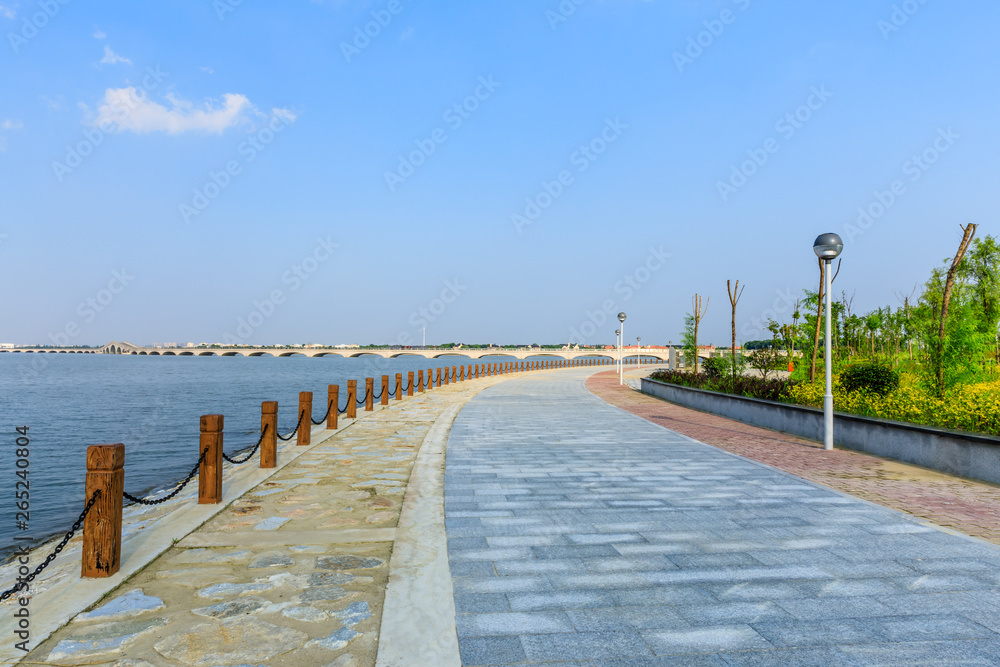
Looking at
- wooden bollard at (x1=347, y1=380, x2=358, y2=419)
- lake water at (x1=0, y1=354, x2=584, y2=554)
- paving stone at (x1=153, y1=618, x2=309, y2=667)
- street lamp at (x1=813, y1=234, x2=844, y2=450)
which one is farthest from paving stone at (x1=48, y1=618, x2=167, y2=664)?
wooden bollard at (x1=347, y1=380, x2=358, y2=419)

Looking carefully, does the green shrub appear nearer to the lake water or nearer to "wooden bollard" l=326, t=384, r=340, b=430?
Answer: "wooden bollard" l=326, t=384, r=340, b=430

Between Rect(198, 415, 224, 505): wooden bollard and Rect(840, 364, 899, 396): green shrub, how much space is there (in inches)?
A: 487

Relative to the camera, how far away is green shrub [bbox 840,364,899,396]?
39.0ft

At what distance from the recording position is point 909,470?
8.25 meters

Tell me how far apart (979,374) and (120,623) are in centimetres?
1497

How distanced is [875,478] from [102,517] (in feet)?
29.2

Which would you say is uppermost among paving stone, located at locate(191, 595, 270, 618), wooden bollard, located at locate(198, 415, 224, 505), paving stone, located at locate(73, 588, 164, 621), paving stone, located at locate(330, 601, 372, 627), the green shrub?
the green shrub

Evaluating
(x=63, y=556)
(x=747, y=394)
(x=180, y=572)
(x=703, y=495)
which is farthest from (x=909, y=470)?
(x=63, y=556)

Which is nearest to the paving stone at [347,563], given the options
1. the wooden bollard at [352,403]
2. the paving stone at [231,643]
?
the paving stone at [231,643]

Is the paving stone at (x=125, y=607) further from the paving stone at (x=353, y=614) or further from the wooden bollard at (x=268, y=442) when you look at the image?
the wooden bollard at (x=268, y=442)

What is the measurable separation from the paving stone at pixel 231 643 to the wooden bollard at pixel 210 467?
318cm

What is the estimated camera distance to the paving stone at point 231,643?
304cm

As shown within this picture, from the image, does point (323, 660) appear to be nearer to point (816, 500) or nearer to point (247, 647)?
point (247, 647)

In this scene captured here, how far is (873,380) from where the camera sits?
39.3 feet
